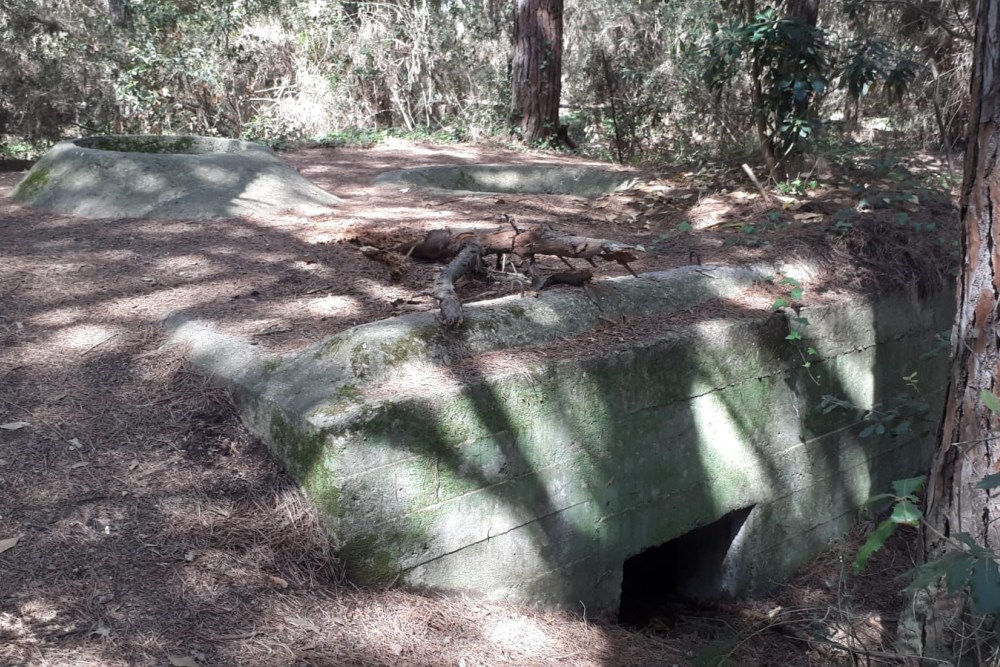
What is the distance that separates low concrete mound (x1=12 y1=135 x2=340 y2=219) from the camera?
6.84 metres

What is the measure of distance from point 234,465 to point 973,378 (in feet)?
10.4

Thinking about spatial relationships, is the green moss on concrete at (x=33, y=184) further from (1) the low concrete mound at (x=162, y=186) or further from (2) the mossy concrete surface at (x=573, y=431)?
(2) the mossy concrete surface at (x=573, y=431)

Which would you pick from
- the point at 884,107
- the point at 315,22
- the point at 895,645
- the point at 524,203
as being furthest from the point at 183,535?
the point at 884,107

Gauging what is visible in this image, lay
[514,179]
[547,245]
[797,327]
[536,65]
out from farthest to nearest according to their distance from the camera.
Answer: [536,65] → [514,179] → [797,327] → [547,245]

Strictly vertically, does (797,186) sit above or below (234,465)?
above

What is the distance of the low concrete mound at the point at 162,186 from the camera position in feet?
22.5

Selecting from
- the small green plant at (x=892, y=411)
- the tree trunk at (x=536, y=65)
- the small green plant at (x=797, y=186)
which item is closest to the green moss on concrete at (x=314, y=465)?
the small green plant at (x=892, y=411)

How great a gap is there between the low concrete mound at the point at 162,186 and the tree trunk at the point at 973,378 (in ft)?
16.4

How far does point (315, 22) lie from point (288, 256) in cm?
989

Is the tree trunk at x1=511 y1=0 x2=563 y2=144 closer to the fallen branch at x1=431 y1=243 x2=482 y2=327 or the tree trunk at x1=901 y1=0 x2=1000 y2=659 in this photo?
the fallen branch at x1=431 y1=243 x2=482 y2=327

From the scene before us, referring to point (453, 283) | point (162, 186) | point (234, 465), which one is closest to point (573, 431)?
point (453, 283)

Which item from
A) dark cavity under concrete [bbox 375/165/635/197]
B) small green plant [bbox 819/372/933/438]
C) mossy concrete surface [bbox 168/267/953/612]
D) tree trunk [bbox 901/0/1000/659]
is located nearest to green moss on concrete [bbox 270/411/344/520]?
mossy concrete surface [bbox 168/267/953/612]

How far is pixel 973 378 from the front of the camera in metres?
3.68

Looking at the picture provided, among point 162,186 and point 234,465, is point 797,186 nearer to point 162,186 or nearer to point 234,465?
point 162,186
